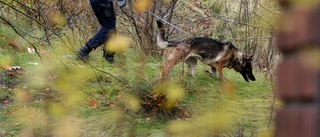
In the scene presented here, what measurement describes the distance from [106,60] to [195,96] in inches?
58.3

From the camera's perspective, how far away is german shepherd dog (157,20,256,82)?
702cm

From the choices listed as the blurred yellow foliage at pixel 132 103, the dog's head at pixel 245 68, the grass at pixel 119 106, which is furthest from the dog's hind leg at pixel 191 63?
the blurred yellow foliage at pixel 132 103

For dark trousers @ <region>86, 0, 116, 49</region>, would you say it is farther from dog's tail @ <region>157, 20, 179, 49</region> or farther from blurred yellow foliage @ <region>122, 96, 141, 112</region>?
blurred yellow foliage @ <region>122, 96, 141, 112</region>

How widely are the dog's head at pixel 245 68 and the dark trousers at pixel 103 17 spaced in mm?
2320

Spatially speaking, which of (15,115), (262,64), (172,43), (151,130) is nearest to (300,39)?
(151,130)

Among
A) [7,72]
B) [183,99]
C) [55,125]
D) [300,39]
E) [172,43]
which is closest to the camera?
[300,39]

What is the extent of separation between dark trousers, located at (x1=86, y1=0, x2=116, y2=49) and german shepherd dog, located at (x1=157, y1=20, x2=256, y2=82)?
71cm

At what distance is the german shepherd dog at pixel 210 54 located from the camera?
702cm

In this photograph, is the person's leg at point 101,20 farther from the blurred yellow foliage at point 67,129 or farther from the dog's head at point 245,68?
the blurred yellow foliage at point 67,129

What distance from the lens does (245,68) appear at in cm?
780

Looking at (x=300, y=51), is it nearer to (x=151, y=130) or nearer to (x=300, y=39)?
(x=300, y=39)

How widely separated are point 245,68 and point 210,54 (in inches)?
26.9

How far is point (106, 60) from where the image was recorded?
6.54 m

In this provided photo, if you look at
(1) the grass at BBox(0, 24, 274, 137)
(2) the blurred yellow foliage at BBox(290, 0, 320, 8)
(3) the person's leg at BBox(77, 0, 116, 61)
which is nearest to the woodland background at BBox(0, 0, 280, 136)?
(1) the grass at BBox(0, 24, 274, 137)
